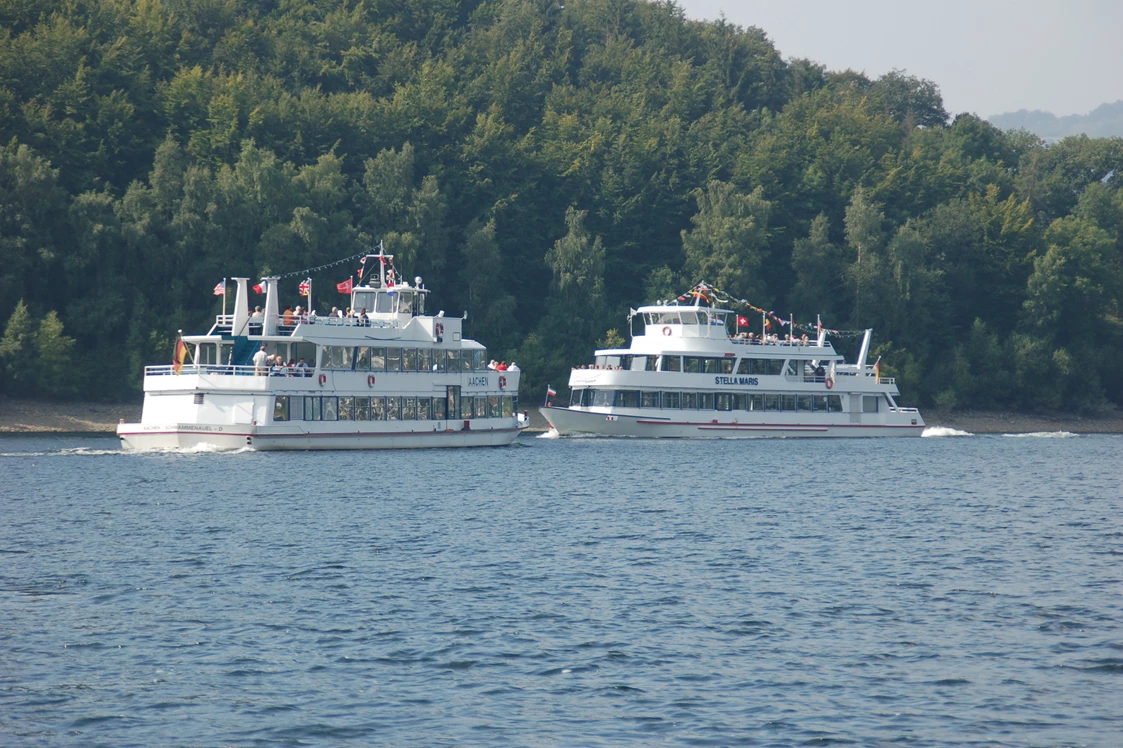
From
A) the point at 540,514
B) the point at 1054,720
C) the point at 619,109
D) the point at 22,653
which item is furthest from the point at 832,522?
the point at 619,109

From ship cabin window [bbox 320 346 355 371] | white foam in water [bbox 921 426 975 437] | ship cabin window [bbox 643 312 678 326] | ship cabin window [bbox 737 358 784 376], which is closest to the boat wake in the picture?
ship cabin window [bbox 320 346 355 371]

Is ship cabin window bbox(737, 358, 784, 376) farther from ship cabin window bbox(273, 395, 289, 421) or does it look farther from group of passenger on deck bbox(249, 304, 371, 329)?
ship cabin window bbox(273, 395, 289, 421)

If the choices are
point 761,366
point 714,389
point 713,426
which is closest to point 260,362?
point 714,389

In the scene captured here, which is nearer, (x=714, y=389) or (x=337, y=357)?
(x=337, y=357)

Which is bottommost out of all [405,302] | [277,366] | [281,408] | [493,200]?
[281,408]

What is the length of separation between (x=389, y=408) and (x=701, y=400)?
2153cm

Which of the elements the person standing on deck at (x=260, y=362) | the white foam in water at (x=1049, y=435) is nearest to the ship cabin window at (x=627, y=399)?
the person standing on deck at (x=260, y=362)

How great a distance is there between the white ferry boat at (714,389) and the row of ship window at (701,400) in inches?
2.2

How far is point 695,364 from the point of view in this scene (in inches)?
3036

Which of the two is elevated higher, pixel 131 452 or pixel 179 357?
pixel 179 357

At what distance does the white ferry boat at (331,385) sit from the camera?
A: 57.0 metres

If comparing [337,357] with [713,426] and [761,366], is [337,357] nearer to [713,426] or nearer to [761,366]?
[713,426]

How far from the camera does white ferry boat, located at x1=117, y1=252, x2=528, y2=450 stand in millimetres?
57031

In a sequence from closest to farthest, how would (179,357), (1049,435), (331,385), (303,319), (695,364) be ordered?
1. (179,357)
2. (303,319)
3. (331,385)
4. (695,364)
5. (1049,435)
